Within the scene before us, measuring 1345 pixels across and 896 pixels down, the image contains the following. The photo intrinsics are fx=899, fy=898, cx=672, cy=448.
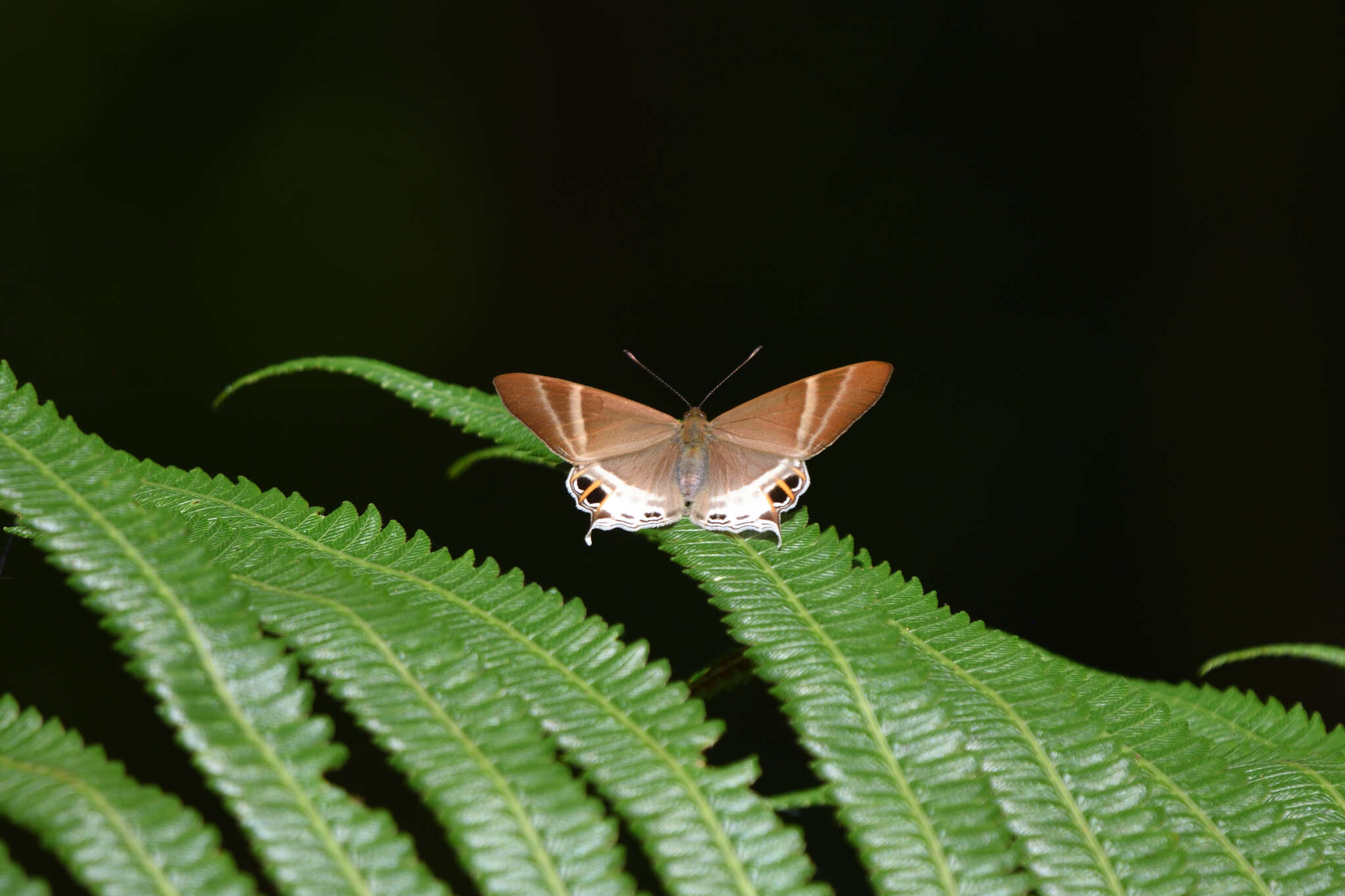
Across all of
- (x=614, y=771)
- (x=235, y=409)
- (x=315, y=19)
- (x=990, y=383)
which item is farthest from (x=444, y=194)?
(x=614, y=771)

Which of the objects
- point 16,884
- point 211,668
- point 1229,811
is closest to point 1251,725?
point 1229,811

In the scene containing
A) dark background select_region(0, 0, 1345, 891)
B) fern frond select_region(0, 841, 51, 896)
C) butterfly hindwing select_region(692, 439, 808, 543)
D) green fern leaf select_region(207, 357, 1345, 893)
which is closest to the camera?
fern frond select_region(0, 841, 51, 896)

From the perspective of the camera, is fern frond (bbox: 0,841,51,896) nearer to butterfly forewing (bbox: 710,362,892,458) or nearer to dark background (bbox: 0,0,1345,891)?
butterfly forewing (bbox: 710,362,892,458)

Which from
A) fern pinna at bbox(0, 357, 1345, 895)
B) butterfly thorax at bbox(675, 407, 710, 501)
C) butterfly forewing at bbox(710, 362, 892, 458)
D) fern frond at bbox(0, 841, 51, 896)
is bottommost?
fern frond at bbox(0, 841, 51, 896)

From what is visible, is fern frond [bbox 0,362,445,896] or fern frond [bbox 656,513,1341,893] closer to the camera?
fern frond [bbox 0,362,445,896]

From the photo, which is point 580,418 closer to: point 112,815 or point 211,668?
point 211,668

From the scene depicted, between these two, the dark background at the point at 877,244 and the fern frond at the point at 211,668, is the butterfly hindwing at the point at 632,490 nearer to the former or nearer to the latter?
the fern frond at the point at 211,668

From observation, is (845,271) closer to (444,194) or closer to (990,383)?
(990,383)

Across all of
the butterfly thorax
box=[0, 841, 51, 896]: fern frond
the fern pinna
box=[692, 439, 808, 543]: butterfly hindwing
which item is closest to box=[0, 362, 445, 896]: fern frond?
the fern pinna

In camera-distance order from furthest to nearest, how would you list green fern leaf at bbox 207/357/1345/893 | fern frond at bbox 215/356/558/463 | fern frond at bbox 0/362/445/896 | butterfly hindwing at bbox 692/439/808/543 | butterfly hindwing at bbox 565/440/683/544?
fern frond at bbox 215/356/558/463 < butterfly hindwing at bbox 565/440/683/544 < butterfly hindwing at bbox 692/439/808/543 < green fern leaf at bbox 207/357/1345/893 < fern frond at bbox 0/362/445/896
